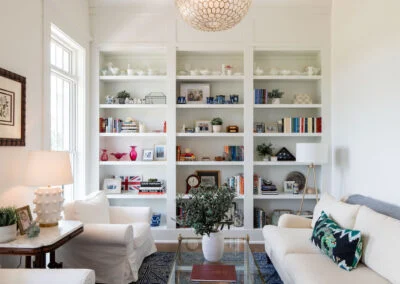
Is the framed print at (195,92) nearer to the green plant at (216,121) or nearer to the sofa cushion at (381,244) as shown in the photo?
the green plant at (216,121)

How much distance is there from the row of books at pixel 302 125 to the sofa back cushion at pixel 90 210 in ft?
8.55

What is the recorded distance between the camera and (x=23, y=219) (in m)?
2.37

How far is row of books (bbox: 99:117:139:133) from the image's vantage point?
427cm

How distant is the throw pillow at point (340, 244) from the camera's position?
7.23 ft

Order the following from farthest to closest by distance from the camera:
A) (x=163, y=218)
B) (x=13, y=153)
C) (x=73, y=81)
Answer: (x=163, y=218)
(x=73, y=81)
(x=13, y=153)

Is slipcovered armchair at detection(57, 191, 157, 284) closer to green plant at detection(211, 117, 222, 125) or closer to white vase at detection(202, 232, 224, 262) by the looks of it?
white vase at detection(202, 232, 224, 262)

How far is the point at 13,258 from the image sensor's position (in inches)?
102

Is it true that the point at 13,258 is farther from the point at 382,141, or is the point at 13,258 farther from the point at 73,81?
the point at 382,141

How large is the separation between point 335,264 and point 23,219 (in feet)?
8.04

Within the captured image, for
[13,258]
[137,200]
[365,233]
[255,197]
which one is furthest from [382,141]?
[13,258]

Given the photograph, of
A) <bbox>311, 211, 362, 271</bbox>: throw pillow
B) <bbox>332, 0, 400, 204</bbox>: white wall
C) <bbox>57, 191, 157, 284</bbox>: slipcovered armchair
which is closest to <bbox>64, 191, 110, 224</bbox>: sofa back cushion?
<bbox>57, 191, 157, 284</bbox>: slipcovered armchair

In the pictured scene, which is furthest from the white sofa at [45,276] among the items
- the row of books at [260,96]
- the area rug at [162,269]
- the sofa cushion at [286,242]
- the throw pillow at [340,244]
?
the row of books at [260,96]

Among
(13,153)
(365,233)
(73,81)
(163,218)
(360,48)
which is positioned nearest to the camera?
(365,233)

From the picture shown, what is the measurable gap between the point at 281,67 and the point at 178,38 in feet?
5.30
